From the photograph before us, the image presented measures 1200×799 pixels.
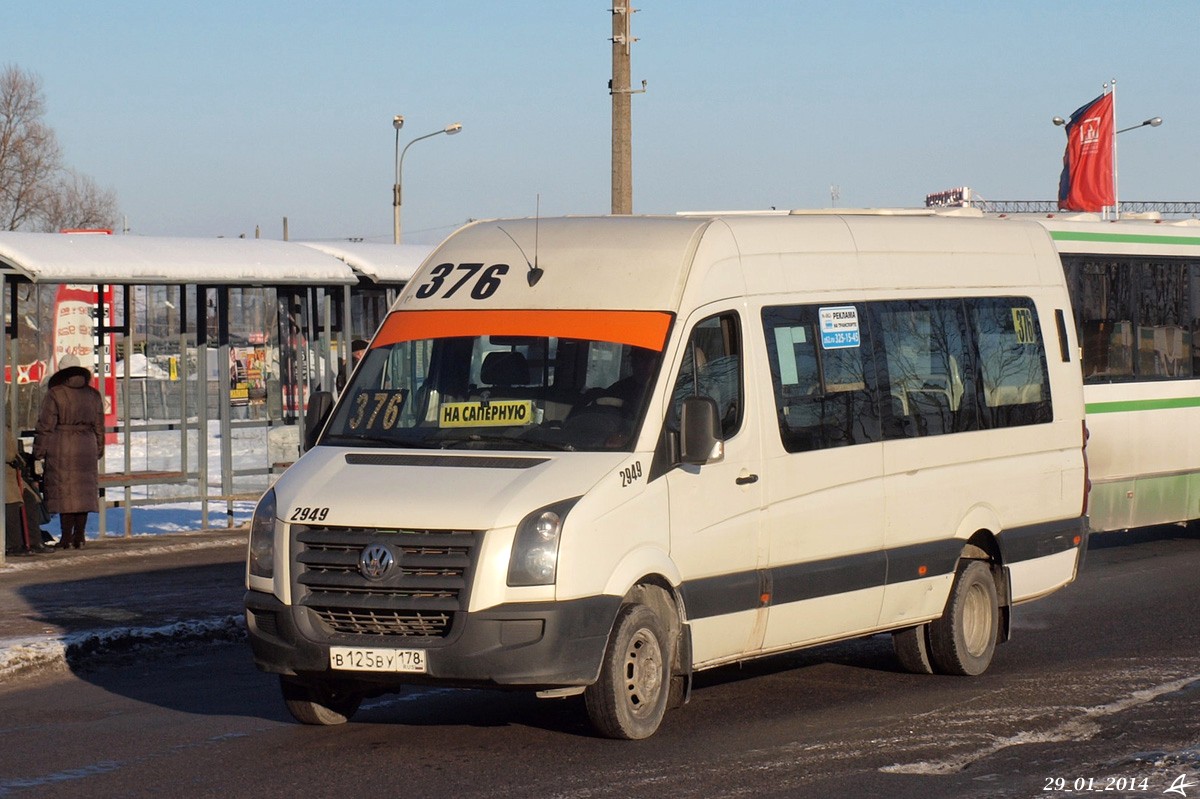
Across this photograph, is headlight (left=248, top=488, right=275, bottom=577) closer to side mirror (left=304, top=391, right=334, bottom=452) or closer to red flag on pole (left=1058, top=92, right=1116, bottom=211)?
side mirror (left=304, top=391, right=334, bottom=452)

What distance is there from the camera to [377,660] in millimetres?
8133

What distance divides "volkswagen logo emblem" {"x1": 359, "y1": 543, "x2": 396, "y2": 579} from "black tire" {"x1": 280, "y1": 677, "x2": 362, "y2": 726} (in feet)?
3.39

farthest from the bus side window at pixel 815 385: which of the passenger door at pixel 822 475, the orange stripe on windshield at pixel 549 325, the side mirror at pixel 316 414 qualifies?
the side mirror at pixel 316 414

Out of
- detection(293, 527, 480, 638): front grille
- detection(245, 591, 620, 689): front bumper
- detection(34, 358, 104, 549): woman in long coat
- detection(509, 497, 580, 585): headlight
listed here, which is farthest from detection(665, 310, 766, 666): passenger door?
detection(34, 358, 104, 549): woman in long coat

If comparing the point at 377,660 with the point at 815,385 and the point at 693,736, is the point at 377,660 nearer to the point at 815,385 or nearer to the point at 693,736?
the point at 693,736

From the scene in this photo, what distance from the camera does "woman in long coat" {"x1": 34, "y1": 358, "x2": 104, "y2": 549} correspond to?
56.5 feet

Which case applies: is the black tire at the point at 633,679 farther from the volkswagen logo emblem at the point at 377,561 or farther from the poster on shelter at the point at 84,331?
the poster on shelter at the point at 84,331

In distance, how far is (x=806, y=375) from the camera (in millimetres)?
9727

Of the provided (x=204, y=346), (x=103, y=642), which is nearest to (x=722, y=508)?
(x=103, y=642)

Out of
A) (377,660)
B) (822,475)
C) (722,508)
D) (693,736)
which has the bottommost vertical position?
(693,736)

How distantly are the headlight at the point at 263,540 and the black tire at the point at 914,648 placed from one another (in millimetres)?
4057

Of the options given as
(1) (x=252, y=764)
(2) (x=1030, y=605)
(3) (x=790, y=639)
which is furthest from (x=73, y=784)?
(2) (x=1030, y=605)

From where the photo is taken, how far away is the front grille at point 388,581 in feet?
26.4

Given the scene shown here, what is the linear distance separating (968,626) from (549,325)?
342cm
